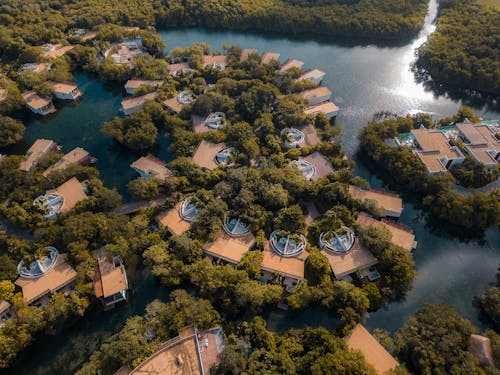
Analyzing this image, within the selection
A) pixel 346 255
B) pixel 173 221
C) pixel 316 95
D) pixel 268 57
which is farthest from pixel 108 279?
pixel 268 57

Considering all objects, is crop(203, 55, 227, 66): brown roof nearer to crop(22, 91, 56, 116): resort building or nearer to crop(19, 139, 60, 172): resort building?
crop(22, 91, 56, 116): resort building

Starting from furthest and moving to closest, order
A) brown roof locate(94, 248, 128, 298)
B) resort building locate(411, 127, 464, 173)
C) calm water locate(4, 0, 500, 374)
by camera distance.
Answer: resort building locate(411, 127, 464, 173) < brown roof locate(94, 248, 128, 298) < calm water locate(4, 0, 500, 374)

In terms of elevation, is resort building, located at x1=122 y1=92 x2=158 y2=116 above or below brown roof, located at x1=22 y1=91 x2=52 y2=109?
above

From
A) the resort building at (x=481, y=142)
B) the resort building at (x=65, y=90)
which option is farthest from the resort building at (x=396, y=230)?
the resort building at (x=65, y=90)

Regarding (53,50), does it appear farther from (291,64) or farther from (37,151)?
(291,64)

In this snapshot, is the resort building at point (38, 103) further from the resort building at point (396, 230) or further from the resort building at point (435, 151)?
the resort building at point (435, 151)

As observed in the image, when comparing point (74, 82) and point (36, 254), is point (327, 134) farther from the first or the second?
point (74, 82)

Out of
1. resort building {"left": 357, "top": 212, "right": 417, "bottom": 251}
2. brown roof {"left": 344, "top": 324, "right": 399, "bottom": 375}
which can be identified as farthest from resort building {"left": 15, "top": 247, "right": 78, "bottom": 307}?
resort building {"left": 357, "top": 212, "right": 417, "bottom": 251}
